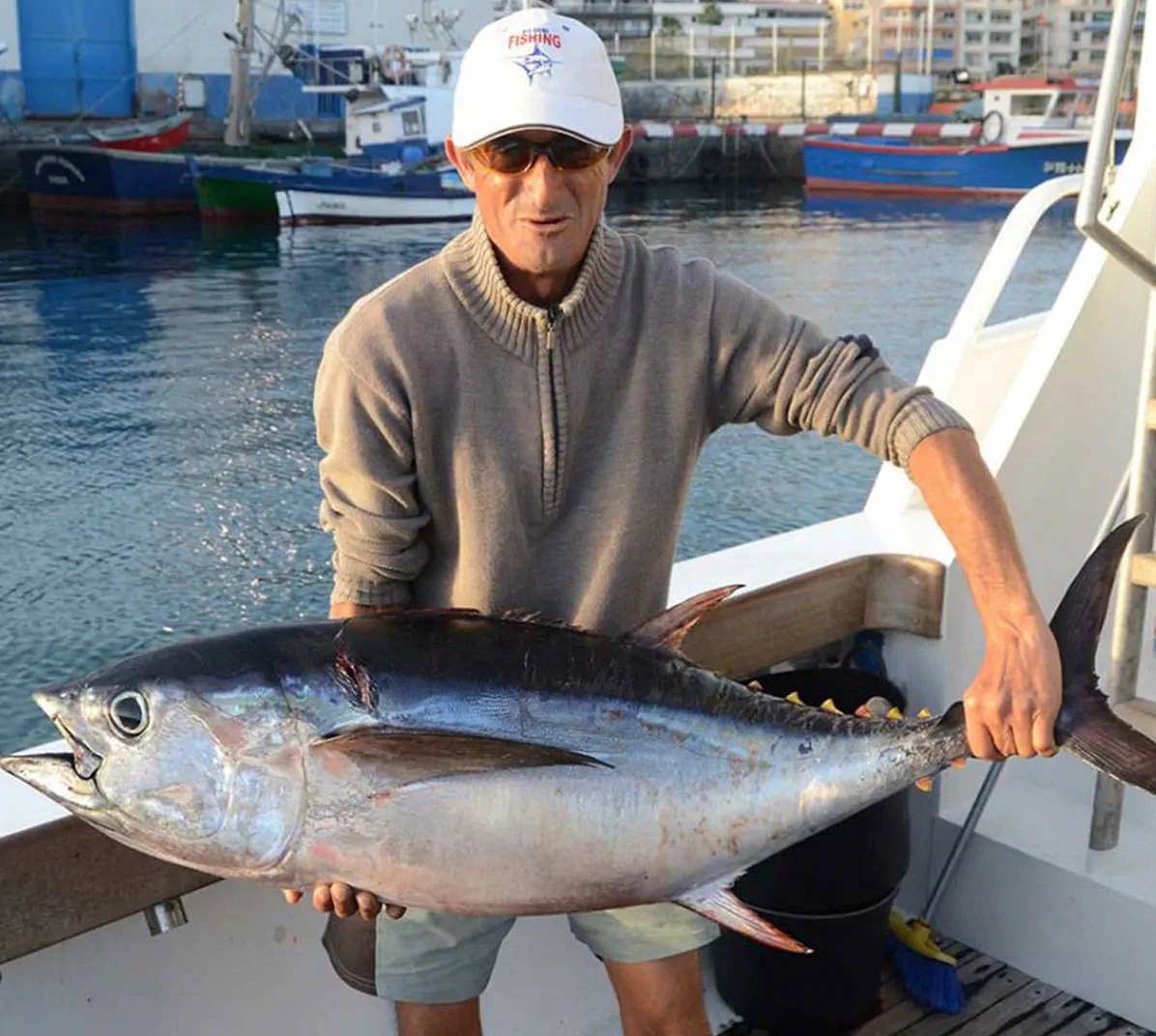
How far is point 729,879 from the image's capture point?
1.89 metres

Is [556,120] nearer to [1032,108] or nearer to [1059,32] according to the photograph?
[1032,108]

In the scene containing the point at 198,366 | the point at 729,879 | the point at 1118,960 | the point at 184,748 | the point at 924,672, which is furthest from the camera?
the point at 198,366

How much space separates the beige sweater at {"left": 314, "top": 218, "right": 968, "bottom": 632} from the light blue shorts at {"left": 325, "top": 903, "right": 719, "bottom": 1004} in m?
0.49

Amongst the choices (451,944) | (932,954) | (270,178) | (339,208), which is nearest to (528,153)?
(451,944)

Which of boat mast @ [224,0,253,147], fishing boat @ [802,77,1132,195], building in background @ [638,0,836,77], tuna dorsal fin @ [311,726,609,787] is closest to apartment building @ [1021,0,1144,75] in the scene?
building in background @ [638,0,836,77]

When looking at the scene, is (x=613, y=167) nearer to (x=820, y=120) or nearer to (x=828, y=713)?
(x=828, y=713)

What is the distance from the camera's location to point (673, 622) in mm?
1985

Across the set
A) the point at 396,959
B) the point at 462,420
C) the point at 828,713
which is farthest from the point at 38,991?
the point at 828,713

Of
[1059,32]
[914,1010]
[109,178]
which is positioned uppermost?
[1059,32]

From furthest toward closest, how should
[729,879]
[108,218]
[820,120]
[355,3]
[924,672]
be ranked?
[820,120] → [355,3] → [108,218] → [924,672] → [729,879]

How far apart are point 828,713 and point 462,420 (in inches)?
27.0

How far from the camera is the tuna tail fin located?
1.75 meters

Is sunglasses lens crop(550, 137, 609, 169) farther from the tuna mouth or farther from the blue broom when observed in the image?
the blue broom

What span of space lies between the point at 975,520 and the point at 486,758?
76cm
